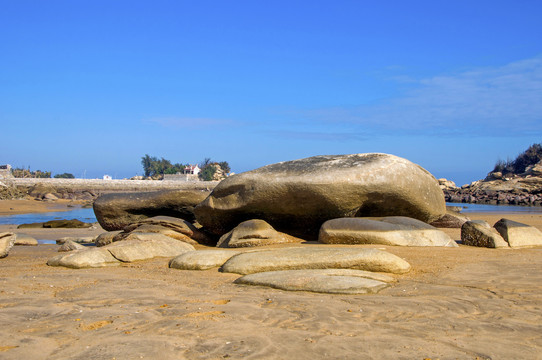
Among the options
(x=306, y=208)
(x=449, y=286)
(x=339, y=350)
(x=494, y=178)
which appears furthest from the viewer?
(x=494, y=178)

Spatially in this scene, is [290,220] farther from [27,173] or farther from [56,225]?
[27,173]

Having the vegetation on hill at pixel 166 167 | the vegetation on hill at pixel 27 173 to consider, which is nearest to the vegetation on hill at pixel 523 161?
the vegetation on hill at pixel 166 167

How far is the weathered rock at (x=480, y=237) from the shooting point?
29.7 feet

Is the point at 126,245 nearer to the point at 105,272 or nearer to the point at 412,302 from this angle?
the point at 105,272

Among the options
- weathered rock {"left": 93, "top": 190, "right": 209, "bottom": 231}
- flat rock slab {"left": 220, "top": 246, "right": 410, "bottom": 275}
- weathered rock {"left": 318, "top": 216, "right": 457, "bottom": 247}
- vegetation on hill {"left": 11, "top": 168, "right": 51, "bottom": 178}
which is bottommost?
flat rock slab {"left": 220, "top": 246, "right": 410, "bottom": 275}

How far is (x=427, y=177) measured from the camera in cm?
1099

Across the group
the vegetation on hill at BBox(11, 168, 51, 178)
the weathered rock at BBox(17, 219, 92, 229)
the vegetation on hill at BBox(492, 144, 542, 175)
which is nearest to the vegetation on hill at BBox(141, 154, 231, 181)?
the vegetation on hill at BBox(11, 168, 51, 178)

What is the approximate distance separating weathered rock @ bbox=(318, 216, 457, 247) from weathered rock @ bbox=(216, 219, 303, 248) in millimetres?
1090

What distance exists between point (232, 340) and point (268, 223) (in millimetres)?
7156

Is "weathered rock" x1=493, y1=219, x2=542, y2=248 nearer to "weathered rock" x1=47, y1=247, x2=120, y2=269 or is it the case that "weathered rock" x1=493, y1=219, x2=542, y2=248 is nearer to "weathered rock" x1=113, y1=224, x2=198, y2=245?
"weathered rock" x1=113, y1=224, x2=198, y2=245

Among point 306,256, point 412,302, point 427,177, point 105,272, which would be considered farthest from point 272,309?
point 427,177

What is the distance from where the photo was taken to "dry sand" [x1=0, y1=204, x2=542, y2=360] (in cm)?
350

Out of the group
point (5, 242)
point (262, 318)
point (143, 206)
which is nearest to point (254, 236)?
point (143, 206)

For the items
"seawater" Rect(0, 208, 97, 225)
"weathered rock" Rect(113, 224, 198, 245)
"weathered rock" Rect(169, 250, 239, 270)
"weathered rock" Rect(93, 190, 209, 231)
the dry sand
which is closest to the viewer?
the dry sand
